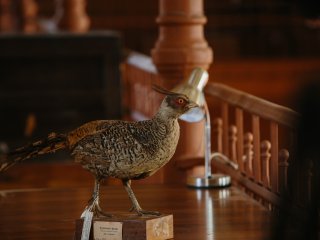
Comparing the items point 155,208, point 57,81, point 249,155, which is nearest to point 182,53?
point 249,155

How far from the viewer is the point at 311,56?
17.5 m

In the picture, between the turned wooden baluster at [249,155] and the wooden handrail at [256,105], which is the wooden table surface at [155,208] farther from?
the wooden handrail at [256,105]

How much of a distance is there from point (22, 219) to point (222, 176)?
3.95 ft

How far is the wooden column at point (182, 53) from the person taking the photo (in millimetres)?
6609

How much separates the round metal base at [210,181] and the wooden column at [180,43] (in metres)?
1.40

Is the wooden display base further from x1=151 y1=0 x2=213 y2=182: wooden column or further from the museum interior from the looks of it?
x1=151 y1=0 x2=213 y2=182: wooden column

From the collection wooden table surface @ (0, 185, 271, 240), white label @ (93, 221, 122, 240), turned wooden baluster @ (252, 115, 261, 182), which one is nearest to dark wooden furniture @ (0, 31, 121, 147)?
wooden table surface @ (0, 185, 271, 240)

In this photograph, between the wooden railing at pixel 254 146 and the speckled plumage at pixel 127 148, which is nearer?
the speckled plumage at pixel 127 148

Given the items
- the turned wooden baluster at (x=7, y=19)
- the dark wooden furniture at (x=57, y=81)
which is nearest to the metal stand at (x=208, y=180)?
the dark wooden furniture at (x=57, y=81)

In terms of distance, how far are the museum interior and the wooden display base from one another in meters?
0.02

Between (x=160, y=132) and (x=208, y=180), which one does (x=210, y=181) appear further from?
(x=160, y=132)

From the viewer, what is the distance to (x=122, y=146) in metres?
3.80

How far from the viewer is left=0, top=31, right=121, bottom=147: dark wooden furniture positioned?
10.5 m

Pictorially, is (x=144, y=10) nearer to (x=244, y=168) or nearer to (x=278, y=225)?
(x=244, y=168)
